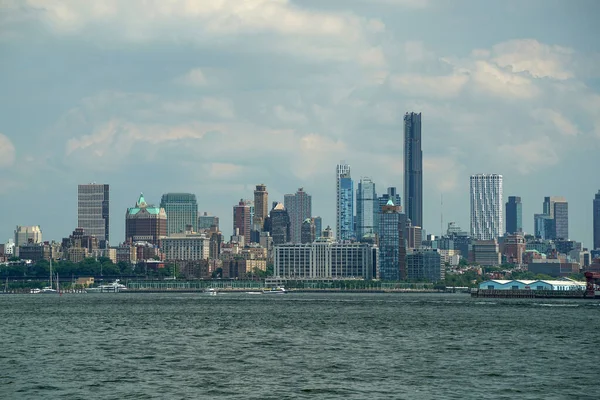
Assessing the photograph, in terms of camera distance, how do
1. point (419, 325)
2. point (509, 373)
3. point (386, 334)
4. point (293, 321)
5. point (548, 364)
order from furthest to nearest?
point (293, 321), point (419, 325), point (386, 334), point (548, 364), point (509, 373)

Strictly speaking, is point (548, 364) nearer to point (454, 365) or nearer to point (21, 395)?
point (454, 365)

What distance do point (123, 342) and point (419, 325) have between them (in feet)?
145

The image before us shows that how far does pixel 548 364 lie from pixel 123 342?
41.2 meters

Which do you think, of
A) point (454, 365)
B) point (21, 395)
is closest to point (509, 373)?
point (454, 365)

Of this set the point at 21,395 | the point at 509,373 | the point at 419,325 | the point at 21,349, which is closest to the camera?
the point at 21,395

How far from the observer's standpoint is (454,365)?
86.4m

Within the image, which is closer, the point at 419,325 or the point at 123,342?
the point at 123,342

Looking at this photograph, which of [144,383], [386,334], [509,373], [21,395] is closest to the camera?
[21,395]

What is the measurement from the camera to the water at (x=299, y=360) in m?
72.3

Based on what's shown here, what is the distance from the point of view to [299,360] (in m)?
89.7

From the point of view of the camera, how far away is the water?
237ft

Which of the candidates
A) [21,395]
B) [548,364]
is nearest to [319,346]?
[548,364]

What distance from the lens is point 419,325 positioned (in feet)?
456

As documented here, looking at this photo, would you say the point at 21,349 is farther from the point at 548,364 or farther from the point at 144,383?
the point at 548,364
